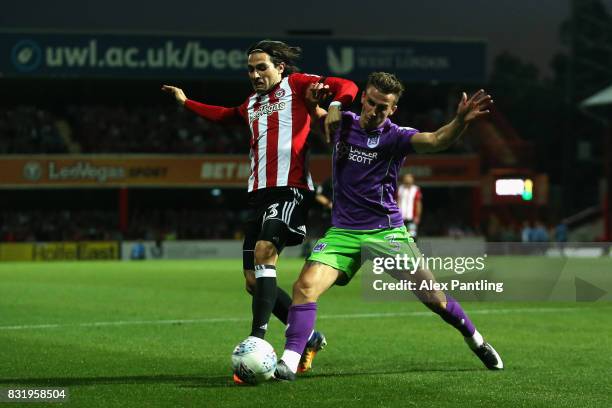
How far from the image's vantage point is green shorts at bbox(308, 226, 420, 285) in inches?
290

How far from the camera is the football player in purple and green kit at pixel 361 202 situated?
722 cm

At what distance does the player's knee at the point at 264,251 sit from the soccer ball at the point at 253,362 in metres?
0.68

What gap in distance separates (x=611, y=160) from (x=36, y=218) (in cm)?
2328

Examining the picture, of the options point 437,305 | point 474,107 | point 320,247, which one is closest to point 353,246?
point 320,247

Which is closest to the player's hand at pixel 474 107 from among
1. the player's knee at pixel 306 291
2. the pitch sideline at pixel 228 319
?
the player's knee at pixel 306 291

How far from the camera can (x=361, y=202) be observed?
746cm

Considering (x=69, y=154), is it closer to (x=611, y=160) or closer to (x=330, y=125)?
(x=611, y=160)

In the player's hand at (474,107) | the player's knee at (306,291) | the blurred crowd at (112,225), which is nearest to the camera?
the player's hand at (474,107)

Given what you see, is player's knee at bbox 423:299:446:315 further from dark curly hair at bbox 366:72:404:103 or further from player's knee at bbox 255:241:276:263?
dark curly hair at bbox 366:72:404:103

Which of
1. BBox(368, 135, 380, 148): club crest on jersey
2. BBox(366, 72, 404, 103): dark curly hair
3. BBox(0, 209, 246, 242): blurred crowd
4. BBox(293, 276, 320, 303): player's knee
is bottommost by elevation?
BBox(0, 209, 246, 242): blurred crowd

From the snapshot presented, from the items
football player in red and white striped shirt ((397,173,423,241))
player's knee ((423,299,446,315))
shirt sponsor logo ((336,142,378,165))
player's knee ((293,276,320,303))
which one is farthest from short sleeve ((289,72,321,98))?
football player in red and white striped shirt ((397,173,423,241))

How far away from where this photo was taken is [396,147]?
24.1 feet

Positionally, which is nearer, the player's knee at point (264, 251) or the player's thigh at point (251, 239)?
the player's knee at point (264, 251)

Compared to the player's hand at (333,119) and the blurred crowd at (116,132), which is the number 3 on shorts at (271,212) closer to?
the player's hand at (333,119)
